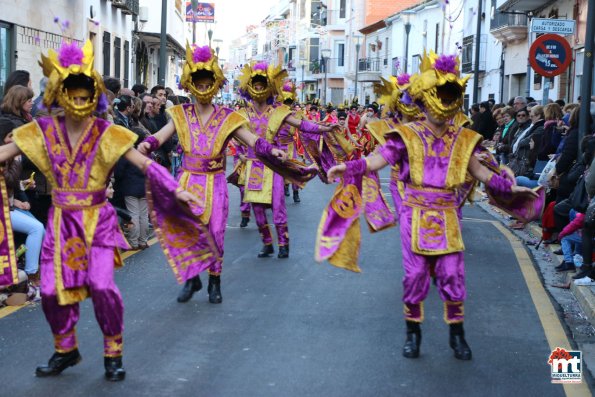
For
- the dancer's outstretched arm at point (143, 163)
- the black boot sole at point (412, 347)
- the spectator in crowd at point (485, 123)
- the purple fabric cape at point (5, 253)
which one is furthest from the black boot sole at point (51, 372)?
the spectator in crowd at point (485, 123)

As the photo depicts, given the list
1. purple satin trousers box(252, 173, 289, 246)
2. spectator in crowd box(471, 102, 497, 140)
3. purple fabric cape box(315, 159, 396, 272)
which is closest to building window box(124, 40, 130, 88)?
spectator in crowd box(471, 102, 497, 140)

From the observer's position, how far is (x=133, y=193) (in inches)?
437

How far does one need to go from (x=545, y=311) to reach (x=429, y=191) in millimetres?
2258

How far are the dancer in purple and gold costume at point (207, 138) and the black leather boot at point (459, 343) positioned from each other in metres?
2.20

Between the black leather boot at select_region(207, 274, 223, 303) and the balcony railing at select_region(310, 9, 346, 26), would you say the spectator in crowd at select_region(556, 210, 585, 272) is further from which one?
the balcony railing at select_region(310, 9, 346, 26)

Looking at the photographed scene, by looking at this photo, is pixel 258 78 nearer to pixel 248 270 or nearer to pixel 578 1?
pixel 248 270

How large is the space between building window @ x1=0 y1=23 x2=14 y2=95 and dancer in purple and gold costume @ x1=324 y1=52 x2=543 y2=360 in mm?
12533

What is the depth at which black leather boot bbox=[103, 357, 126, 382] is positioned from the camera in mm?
5828

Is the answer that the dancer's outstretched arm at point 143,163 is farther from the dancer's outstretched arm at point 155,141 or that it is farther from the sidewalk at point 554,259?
the sidewalk at point 554,259

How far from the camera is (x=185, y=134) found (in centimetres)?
809

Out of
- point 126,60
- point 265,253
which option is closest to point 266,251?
point 265,253

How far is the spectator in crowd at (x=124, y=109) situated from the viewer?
1130 centimetres

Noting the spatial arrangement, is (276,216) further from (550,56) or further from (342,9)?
(342,9)

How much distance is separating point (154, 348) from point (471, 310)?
2.85m
